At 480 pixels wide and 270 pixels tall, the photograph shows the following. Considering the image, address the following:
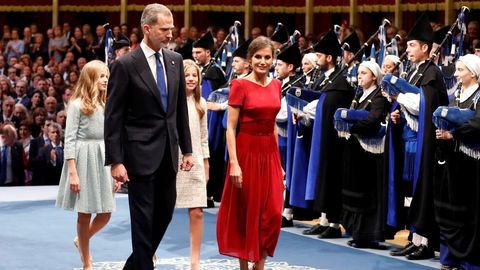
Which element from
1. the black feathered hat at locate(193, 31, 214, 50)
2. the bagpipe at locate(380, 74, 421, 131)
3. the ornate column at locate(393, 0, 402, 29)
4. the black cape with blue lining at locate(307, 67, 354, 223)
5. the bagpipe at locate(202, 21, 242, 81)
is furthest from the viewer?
the ornate column at locate(393, 0, 402, 29)

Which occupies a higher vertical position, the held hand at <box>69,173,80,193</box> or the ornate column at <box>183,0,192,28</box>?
the ornate column at <box>183,0,192,28</box>

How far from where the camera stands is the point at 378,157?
917 cm

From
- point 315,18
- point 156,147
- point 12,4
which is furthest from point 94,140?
point 12,4

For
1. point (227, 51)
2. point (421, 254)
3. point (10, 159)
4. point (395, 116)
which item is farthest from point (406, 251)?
point (10, 159)

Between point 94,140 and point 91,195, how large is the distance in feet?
1.27

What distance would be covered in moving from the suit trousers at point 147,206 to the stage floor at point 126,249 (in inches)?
74.9

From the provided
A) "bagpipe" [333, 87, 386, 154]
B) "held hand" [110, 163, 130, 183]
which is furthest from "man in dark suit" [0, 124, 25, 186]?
"held hand" [110, 163, 130, 183]

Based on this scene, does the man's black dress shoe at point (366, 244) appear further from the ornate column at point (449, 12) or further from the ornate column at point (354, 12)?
the ornate column at point (354, 12)

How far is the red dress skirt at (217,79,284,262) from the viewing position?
7.12 metres

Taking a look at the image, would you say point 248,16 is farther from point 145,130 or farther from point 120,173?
point 120,173

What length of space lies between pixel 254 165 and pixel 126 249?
218 centimetres

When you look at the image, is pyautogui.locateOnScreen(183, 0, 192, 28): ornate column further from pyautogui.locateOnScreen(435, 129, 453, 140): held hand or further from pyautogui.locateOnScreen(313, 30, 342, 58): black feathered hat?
pyautogui.locateOnScreen(435, 129, 453, 140): held hand

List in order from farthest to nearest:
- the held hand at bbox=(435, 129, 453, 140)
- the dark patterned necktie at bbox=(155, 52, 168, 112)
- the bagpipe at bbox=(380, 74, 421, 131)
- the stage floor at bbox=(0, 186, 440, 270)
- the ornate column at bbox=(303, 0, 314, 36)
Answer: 1. the ornate column at bbox=(303, 0, 314, 36)
2. the bagpipe at bbox=(380, 74, 421, 131)
3. the stage floor at bbox=(0, 186, 440, 270)
4. the held hand at bbox=(435, 129, 453, 140)
5. the dark patterned necktie at bbox=(155, 52, 168, 112)

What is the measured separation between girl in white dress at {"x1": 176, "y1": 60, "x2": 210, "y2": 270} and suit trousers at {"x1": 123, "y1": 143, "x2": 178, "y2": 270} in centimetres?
144
